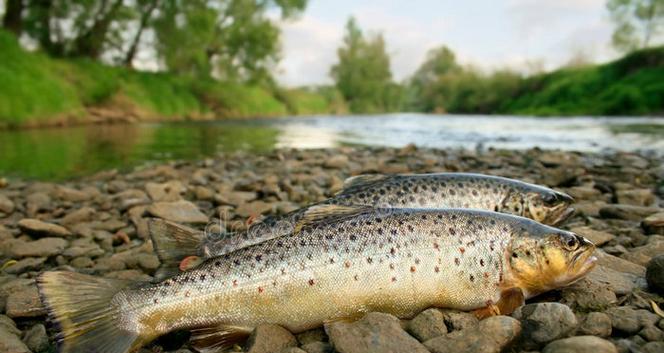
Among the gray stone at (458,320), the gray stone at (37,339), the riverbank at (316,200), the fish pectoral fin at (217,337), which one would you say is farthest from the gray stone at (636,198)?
the gray stone at (37,339)

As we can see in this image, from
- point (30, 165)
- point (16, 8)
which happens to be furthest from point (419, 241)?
point (16, 8)

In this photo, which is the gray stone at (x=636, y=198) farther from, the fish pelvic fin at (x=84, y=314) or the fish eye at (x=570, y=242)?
the fish pelvic fin at (x=84, y=314)

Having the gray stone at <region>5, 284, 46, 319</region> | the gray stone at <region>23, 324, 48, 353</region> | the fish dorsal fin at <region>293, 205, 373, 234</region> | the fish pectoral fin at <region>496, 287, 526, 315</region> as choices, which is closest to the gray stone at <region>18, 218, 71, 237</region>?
the gray stone at <region>5, 284, 46, 319</region>

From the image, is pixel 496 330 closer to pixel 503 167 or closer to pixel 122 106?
pixel 503 167

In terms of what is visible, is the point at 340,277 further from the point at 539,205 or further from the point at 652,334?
the point at 539,205

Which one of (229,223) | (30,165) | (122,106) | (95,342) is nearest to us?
(95,342)
